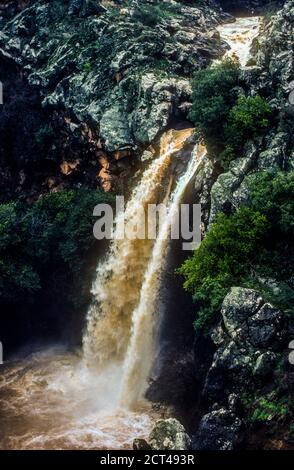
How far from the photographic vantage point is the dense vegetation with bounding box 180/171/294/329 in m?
18.3

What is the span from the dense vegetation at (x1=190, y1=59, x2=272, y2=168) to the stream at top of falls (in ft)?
4.14

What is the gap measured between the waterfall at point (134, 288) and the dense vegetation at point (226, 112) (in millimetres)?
1280

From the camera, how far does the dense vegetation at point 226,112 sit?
72.8ft

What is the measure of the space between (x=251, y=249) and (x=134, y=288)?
25.7 feet

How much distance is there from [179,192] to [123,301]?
21.2ft

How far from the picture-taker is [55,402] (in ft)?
74.6

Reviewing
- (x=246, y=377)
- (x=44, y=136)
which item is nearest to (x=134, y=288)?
(x=246, y=377)

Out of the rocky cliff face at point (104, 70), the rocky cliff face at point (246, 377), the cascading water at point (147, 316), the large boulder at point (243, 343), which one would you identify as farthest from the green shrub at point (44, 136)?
the large boulder at point (243, 343)

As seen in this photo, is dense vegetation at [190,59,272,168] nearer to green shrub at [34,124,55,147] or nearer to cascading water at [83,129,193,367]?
cascading water at [83,129,193,367]

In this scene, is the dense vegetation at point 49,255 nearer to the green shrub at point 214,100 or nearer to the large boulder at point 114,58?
the large boulder at point 114,58

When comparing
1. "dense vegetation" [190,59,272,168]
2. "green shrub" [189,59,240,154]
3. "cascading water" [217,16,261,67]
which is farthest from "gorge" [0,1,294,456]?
"green shrub" [189,59,240,154]

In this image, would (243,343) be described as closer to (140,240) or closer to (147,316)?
(147,316)

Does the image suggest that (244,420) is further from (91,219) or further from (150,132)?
(150,132)
